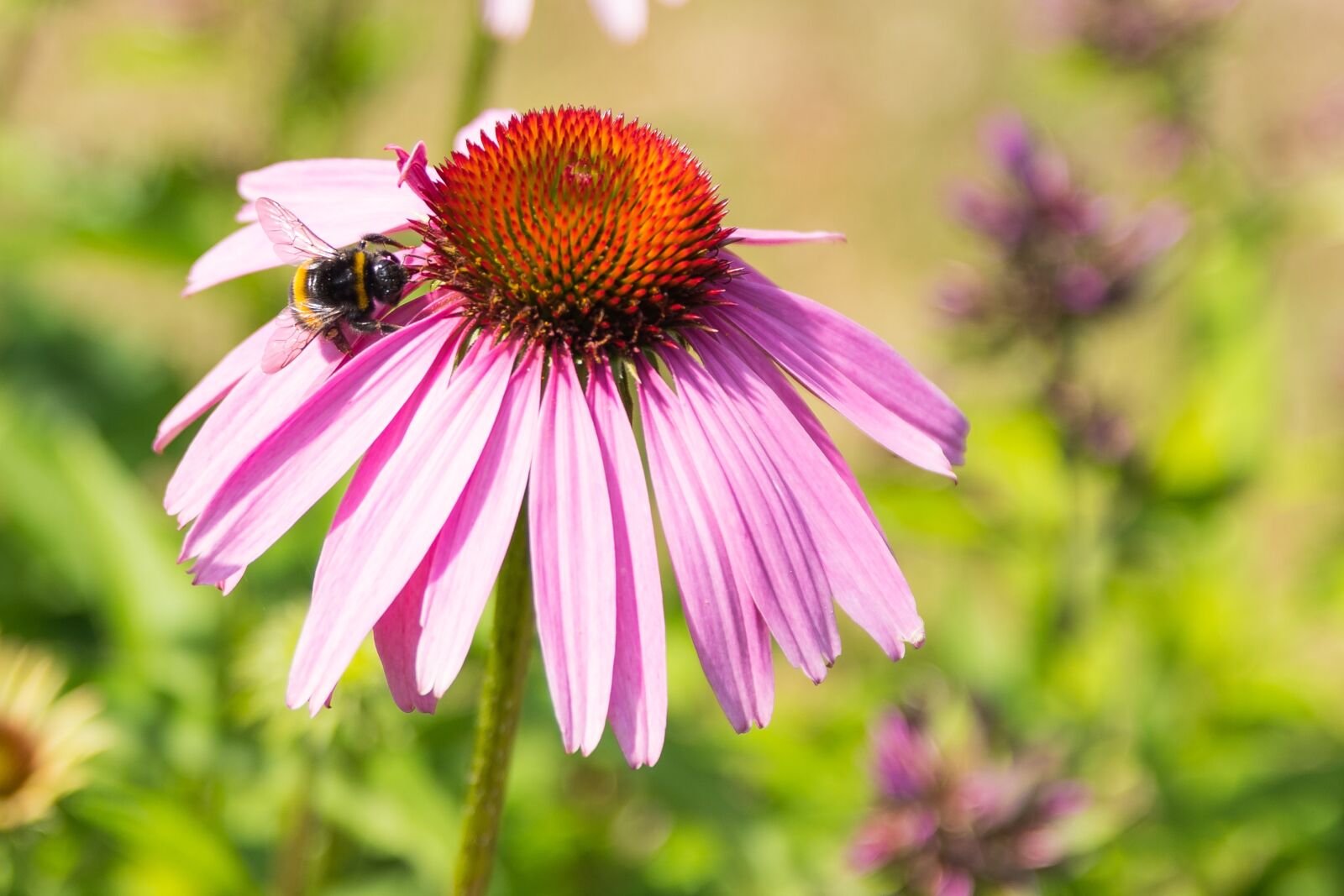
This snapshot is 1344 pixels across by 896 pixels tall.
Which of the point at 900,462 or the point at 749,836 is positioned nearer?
the point at 749,836

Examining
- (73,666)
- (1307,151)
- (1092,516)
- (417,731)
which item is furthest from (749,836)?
(1307,151)

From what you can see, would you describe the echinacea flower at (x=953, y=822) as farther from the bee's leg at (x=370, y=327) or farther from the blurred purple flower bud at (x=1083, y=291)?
the bee's leg at (x=370, y=327)

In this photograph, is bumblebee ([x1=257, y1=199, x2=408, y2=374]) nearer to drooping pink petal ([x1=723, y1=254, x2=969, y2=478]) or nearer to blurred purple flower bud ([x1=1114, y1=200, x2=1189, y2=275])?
drooping pink petal ([x1=723, y1=254, x2=969, y2=478])

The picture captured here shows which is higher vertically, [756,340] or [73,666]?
[756,340]

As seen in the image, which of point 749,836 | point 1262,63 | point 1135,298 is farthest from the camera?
point 1262,63

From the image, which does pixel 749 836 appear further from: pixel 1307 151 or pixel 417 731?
pixel 1307 151
